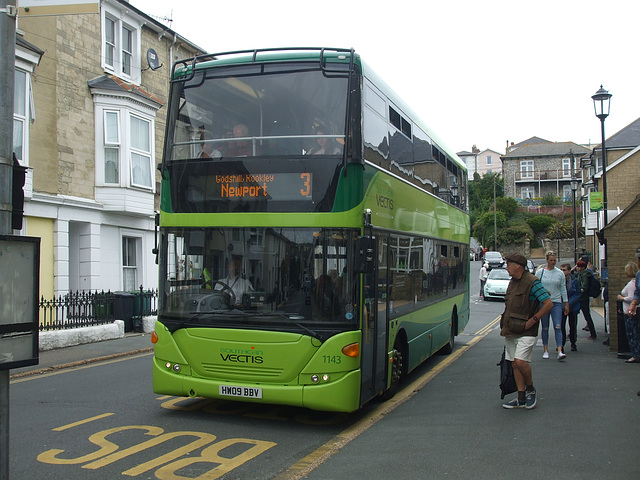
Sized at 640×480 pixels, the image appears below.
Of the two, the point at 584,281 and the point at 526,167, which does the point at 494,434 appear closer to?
the point at 584,281

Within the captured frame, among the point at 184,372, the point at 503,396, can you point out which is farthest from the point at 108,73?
the point at 503,396

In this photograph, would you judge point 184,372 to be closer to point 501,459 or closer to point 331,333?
point 331,333

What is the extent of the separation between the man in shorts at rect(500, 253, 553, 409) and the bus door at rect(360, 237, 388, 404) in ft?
4.87

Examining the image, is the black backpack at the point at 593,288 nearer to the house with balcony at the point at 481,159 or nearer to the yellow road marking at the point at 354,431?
the yellow road marking at the point at 354,431

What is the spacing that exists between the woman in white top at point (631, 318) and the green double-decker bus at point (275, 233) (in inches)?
193

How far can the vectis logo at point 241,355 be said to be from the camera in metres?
6.97

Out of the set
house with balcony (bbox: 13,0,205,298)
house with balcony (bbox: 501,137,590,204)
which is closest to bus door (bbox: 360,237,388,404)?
house with balcony (bbox: 13,0,205,298)

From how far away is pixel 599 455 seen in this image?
5781 millimetres

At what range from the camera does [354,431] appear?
23.2ft

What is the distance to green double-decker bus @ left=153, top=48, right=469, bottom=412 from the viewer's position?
6949 millimetres

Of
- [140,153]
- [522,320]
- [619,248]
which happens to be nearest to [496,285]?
[140,153]

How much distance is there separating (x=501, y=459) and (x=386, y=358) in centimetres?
255

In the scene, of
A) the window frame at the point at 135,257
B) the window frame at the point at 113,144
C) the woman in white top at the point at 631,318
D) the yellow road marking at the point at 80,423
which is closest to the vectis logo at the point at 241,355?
the yellow road marking at the point at 80,423

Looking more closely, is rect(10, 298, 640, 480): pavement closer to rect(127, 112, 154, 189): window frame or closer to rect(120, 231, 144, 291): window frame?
rect(120, 231, 144, 291): window frame
